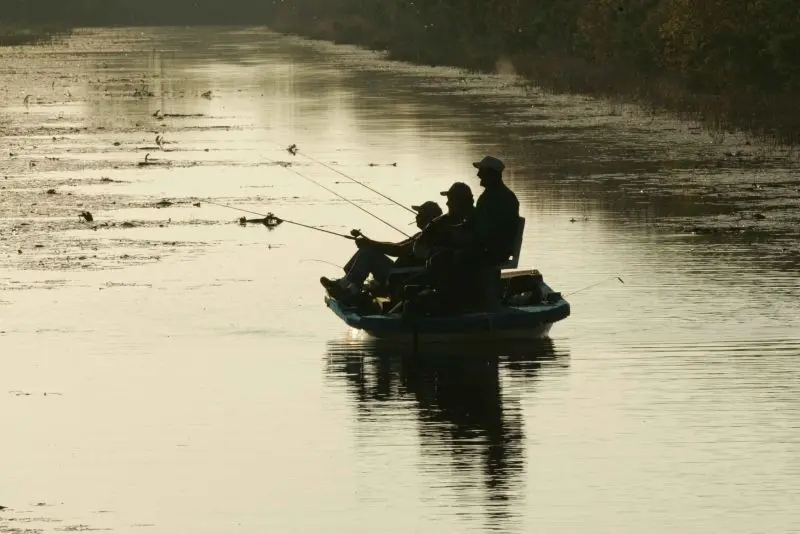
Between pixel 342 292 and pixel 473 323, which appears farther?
pixel 342 292

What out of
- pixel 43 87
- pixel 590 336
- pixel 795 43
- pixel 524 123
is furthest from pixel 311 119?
pixel 590 336

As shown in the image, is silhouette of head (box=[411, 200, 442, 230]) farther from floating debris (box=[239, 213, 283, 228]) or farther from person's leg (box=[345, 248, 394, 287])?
floating debris (box=[239, 213, 283, 228])

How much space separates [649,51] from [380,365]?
41.9m

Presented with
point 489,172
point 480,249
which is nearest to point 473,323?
point 480,249

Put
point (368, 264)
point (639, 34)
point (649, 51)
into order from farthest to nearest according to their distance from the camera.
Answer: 1. point (639, 34)
2. point (649, 51)
3. point (368, 264)

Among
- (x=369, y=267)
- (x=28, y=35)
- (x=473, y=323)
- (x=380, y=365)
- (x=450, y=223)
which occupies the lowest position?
(x=380, y=365)

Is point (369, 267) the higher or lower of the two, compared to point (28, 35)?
lower

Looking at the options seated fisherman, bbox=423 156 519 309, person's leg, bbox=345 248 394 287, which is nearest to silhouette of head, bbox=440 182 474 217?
seated fisherman, bbox=423 156 519 309

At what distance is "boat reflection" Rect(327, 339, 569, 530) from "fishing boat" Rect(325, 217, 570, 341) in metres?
0.15

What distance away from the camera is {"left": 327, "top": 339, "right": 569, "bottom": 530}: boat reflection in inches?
506

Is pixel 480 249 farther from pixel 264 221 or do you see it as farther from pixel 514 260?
pixel 264 221

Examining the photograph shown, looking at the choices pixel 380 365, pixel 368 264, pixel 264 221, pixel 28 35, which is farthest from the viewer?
pixel 28 35

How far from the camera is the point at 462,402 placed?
1571 centimetres

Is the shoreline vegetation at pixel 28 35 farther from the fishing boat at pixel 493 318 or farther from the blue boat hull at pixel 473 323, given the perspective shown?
the blue boat hull at pixel 473 323
